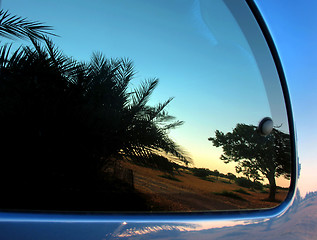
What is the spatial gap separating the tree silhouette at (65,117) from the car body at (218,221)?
0.10 meters

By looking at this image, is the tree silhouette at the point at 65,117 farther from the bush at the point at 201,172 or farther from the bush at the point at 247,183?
the bush at the point at 247,183

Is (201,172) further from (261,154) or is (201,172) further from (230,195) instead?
(261,154)

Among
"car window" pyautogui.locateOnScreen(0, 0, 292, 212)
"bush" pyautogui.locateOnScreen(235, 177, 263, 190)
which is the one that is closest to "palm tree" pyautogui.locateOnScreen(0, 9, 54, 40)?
"car window" pyautogui.locateOnScreen(0, 0, 292, 212)

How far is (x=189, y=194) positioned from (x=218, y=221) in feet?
0.53

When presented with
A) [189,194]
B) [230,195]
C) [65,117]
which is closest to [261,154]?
[230,195]

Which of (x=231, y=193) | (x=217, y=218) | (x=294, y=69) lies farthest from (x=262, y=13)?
(x=217, y=218)

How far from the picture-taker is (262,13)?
1243mm

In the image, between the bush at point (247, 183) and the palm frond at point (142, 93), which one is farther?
the bush at point (247, 183)

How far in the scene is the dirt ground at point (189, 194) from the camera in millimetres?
1011

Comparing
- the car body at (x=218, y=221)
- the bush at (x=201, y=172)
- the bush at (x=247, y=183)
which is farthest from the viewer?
the bush at (x=247, y=183)

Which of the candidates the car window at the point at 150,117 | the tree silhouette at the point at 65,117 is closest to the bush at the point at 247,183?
the car window at the point at 150,117

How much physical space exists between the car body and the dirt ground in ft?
→ 0.10

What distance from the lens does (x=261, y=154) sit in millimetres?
1285

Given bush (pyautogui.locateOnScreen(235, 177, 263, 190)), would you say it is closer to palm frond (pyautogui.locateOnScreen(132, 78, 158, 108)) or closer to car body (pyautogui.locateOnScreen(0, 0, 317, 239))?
car body (pyautogui.locateOnScreen(0, 0, 317, 239))
